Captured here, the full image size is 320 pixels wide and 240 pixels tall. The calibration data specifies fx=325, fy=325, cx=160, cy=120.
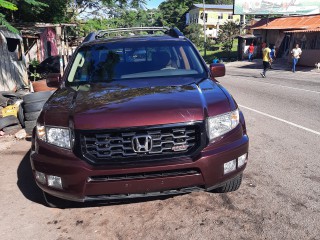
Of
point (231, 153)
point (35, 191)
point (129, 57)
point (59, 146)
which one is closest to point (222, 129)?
point (231, 153)

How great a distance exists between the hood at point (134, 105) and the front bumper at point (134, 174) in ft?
1.09

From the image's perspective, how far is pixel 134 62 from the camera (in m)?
4.38

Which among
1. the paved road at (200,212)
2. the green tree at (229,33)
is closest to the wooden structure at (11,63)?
the paved road at (200,212)

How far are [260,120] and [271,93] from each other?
5015mm

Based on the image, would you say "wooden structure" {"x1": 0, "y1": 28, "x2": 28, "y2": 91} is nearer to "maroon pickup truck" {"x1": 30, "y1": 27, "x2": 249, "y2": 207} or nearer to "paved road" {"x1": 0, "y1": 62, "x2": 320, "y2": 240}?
"paved road" {"x1": 0, "y1": 62, "x2": 320, "y2": 240}

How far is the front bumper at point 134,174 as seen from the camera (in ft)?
9.53

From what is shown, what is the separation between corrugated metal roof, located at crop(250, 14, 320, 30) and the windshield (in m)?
26.2

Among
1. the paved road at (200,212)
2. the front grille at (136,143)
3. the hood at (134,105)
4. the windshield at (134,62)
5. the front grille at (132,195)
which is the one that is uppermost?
the windshield at (134,62)

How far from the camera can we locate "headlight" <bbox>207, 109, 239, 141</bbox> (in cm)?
308

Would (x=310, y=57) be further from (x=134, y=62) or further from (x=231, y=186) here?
(x=231, y=186)

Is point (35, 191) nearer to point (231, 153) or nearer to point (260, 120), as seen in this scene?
point (231, 153)

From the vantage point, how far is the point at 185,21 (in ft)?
294

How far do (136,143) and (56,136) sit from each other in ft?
2.64

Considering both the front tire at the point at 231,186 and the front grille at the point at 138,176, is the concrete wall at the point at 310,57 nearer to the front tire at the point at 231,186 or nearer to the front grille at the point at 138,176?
the front tire at the point at 231,186
